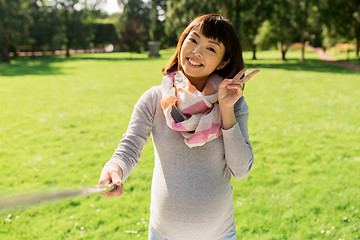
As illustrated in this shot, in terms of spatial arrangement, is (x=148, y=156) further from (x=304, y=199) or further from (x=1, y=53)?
(x=1, y=53)

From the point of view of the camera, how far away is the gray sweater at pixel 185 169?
1673 millimetres

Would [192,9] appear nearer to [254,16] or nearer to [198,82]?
[254,16]

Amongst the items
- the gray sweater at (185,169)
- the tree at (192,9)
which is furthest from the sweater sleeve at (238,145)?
the tree at (192,9)

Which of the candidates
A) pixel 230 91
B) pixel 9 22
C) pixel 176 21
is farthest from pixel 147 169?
pixel 9 22

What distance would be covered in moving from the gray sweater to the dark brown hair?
0.21m

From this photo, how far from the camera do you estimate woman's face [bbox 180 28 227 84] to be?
166 centimetres

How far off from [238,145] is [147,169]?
4.05m

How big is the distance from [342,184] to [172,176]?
418cm

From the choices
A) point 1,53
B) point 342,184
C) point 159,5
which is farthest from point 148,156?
point 159,5

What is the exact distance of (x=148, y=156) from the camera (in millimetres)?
6070

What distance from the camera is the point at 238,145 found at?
1.59m

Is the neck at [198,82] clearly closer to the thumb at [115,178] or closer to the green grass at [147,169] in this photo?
the thumb at [115,178]

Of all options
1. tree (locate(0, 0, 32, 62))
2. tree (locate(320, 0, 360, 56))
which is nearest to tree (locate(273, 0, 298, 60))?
tree (locate(320, 0, 360, 56))

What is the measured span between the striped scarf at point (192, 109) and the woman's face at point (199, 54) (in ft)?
0.24
